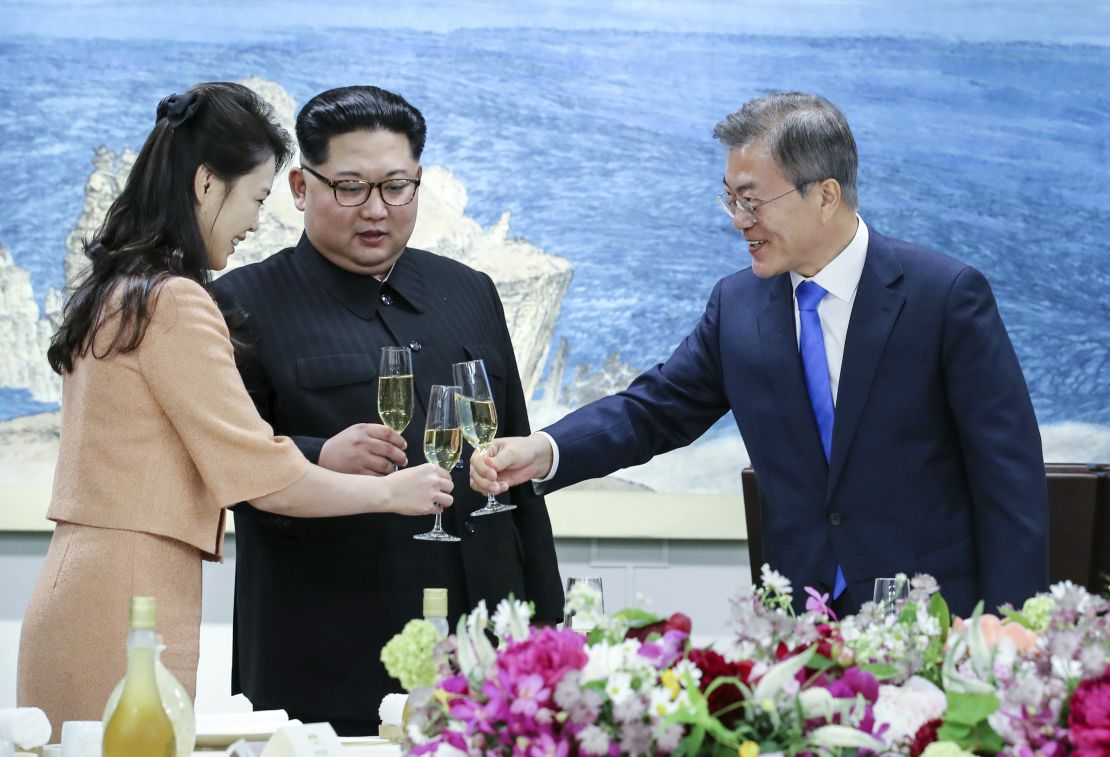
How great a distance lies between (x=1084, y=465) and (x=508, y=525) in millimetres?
1990

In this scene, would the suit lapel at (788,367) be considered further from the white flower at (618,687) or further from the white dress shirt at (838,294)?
the white flower at (618,687)

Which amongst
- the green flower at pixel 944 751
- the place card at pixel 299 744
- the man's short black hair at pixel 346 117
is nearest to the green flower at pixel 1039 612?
the green flower at pixel 944 751

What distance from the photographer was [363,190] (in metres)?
2.62

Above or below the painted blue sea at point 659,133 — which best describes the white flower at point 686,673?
below

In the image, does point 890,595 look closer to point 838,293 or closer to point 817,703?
point 817,703

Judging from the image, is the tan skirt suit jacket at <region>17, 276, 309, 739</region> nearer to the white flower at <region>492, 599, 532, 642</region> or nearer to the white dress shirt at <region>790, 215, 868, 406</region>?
the white flower at <region>492, 599, 532, 642</region>

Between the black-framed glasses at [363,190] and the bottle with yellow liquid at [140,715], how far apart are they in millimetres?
1332

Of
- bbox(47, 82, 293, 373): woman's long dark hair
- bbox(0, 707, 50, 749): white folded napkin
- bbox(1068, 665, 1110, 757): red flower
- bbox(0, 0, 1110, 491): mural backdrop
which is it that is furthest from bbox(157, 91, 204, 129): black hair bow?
bbox(0, 0, 1110, 491): mural backdrop

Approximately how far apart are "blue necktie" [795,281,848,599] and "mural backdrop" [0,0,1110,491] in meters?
1.55

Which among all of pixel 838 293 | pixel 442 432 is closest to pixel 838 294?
pixel 838 293

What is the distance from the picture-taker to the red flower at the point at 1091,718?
3.86ft

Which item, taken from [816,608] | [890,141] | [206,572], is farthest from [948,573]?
[206,572]

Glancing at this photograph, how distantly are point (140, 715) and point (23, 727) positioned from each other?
0.38 m

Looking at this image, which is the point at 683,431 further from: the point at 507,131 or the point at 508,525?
the point at 507,131
